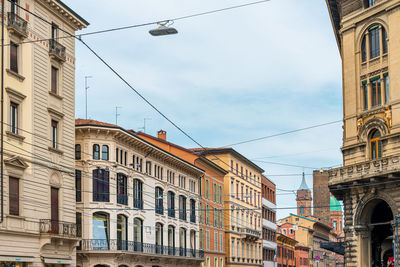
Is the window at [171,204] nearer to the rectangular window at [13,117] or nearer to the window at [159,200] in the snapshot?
the window at [159,200]

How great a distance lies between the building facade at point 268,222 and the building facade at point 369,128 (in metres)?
52.0

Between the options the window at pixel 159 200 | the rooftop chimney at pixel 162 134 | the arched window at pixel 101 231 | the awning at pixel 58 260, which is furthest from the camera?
the rooftop chimney at pixel 162 134

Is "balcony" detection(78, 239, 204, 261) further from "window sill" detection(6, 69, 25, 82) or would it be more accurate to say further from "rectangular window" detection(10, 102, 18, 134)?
"window sill" detection(6, 69, 25, 82)

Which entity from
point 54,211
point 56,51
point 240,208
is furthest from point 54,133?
point 240,208

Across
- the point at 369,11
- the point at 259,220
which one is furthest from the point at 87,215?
the point at 259,220

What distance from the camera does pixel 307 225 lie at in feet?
463

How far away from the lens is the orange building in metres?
70.5

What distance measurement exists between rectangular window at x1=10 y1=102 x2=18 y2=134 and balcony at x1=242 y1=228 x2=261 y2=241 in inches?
2151

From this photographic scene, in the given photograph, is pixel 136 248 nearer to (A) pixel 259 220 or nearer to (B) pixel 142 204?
(B) pixel 142 204

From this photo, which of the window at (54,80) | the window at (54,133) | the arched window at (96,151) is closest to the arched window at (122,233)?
the arched window at (96,151)

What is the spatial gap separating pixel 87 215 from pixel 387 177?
20.9m

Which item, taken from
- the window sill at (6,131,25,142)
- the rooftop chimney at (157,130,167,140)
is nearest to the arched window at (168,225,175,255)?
the rooftop chimney at (157,130,167,140)

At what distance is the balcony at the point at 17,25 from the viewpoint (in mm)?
33091

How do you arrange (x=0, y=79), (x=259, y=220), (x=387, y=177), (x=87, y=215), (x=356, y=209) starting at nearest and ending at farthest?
(x=0, y=79) → (x=387, y=177) → (x=356, y=209) → (x=87, y=215) → (x=259, y=220)
